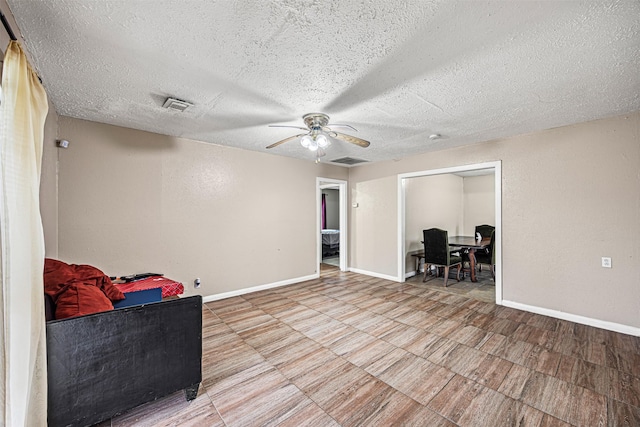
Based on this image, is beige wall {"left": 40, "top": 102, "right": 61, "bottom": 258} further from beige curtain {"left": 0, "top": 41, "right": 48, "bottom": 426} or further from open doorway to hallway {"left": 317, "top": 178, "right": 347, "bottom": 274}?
open doorway to hallway {"left": 317, "top": 178, "right": 347, "bottom": 274}

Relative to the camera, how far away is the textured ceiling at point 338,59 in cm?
140

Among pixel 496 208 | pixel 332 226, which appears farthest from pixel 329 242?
pixel 496 208

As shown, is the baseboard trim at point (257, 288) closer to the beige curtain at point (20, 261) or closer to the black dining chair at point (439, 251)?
the black dining chair at point (439, 251)

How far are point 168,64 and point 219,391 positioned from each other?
2.47 meters

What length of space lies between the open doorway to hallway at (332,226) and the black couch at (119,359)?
12.1ft

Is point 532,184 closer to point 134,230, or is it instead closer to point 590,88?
point 590,88

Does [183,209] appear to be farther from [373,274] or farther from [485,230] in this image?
[485,230]

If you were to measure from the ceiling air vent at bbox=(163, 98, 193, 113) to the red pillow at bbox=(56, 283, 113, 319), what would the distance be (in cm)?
172

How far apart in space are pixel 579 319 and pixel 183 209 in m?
5.31

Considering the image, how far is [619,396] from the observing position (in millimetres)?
1855

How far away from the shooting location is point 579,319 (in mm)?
3098

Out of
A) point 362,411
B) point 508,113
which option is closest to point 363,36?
point 508,113

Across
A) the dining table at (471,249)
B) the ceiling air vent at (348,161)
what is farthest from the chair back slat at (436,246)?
the ceiling air vent at (348,161)

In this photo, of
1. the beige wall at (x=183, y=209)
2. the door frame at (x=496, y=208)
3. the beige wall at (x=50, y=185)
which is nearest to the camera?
the beige wall at (x=50, y=185)
